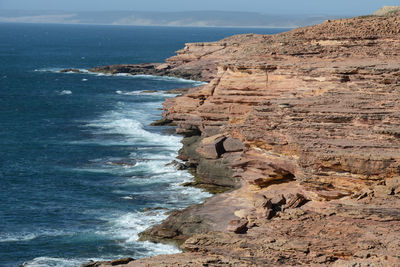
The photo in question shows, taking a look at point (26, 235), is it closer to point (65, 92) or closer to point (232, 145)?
point (232, 145)

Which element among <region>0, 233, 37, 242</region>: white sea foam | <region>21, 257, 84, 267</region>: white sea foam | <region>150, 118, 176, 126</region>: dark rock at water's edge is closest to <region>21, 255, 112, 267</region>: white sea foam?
<region>21, 257, 84, 267</region>: white sea foam

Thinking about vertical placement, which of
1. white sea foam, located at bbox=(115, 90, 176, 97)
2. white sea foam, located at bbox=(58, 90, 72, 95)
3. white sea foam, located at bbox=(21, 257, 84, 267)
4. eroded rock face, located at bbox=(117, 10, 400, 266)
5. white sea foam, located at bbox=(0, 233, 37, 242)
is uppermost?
eroded rock face, located at bbox=(117, 10, 400, 266)

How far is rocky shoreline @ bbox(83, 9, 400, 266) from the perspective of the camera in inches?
911

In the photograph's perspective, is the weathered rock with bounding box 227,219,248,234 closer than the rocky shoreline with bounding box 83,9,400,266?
No

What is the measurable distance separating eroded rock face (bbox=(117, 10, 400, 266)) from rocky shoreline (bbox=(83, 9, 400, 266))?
0.06 m

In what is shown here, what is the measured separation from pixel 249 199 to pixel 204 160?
14.6 metres

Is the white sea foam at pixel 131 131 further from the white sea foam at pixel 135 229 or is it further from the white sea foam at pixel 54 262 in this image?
the white sea foam at pixel 54 262

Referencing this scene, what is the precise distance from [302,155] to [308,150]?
1.21ft

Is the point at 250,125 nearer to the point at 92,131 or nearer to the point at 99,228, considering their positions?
the point at 99,228

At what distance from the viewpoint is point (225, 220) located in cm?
3434

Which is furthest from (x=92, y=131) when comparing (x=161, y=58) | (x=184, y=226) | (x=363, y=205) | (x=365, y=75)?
(x=161, y=58)

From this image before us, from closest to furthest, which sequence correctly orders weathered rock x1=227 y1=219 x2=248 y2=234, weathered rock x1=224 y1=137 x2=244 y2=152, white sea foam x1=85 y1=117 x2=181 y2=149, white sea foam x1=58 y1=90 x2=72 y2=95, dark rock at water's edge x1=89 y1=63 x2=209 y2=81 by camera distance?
weathered rock x1=227 y1=219 x2=248 y2=234 < weathered rock x1=224 y1=137 x2=244 y2=152 < white sea foam x1=85 y1=117 x2=181 y2=149 < white sea foam x1=58 y1=90 x2=72 y2=95 < dark rock at water's edge x1=89 y1=63 x2=209 y2=81

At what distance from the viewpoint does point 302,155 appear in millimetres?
28141

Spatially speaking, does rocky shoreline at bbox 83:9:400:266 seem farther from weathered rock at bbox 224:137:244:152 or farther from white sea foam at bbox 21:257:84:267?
white sea foam at bbox 21:257:84:267
